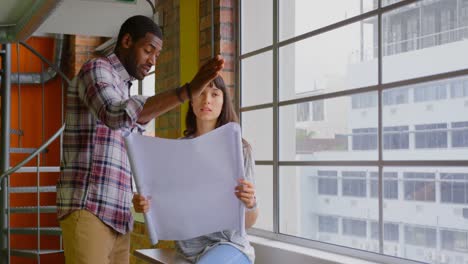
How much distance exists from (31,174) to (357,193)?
5.14m

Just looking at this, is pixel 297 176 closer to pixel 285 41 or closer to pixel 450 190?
pixel 285 41

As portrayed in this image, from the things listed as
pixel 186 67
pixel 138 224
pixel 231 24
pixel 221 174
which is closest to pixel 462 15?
pixel 221 174

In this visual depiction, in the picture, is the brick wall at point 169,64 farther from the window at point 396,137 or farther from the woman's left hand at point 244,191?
the woman's left hand at point 244,191

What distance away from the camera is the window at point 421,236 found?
7.77 feet

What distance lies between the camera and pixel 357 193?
2787 mm

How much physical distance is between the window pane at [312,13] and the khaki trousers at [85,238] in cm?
159

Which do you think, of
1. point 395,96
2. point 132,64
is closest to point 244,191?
point 132,64

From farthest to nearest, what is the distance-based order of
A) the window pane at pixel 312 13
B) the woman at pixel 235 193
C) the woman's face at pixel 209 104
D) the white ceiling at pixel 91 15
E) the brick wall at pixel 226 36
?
the white ceiling at pixel 91 15
the brick wall at pixel 226 36
the window pane at pixel 312 13
the woman's face at pixel 209 104
the woman at pixel 235 193

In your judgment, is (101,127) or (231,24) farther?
(231,24)

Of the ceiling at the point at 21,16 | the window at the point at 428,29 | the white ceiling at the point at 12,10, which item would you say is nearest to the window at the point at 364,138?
the window at the point at 428,29

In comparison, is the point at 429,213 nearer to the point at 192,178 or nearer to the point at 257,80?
the point at 192,178

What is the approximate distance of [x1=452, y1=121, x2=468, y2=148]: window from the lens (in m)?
2.25

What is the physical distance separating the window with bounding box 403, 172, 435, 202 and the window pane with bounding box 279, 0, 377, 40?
0.81 m

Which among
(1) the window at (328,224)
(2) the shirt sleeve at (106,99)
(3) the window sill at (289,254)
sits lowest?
(3) the window sill at (289,254)
